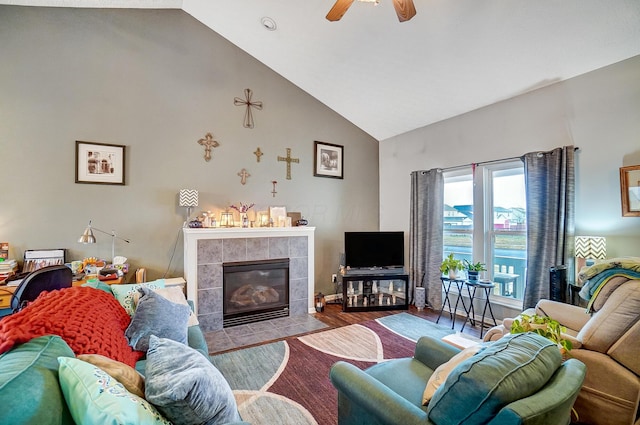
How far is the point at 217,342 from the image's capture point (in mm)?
3246

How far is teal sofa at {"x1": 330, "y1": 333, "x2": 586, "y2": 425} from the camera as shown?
920 millimetres

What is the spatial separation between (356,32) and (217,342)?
3.92 m

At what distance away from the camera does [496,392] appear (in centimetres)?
93

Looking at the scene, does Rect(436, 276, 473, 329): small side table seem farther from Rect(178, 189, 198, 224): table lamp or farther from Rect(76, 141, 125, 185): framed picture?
Rect(76, 141, 125, 185): framed picture

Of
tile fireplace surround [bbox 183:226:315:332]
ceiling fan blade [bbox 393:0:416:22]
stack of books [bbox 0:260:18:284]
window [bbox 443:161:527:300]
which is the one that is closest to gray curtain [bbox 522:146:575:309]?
window [bbox 443:161:527:300]

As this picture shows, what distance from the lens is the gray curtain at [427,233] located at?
4.31 meters

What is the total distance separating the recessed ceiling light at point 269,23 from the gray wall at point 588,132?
2.88 meters

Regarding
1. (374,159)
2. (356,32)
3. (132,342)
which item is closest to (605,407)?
(132,342)

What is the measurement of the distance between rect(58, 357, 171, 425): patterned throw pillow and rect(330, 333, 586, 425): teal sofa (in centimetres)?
87

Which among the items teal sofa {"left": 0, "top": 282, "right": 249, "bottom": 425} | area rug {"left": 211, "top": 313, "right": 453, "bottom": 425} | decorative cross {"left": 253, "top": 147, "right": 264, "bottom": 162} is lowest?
area rug {"left": 211, "top": 313, "right": 453, "bottom": 425}

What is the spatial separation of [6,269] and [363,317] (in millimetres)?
4015

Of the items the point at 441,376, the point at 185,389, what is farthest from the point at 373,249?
the point at 185,389

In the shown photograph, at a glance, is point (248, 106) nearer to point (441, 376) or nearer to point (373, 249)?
point (373, 249)

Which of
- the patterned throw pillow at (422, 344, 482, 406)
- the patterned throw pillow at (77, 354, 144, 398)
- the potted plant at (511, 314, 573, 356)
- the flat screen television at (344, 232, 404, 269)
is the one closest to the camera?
the patterned throw pillow at (77, 354, 144, 398)
